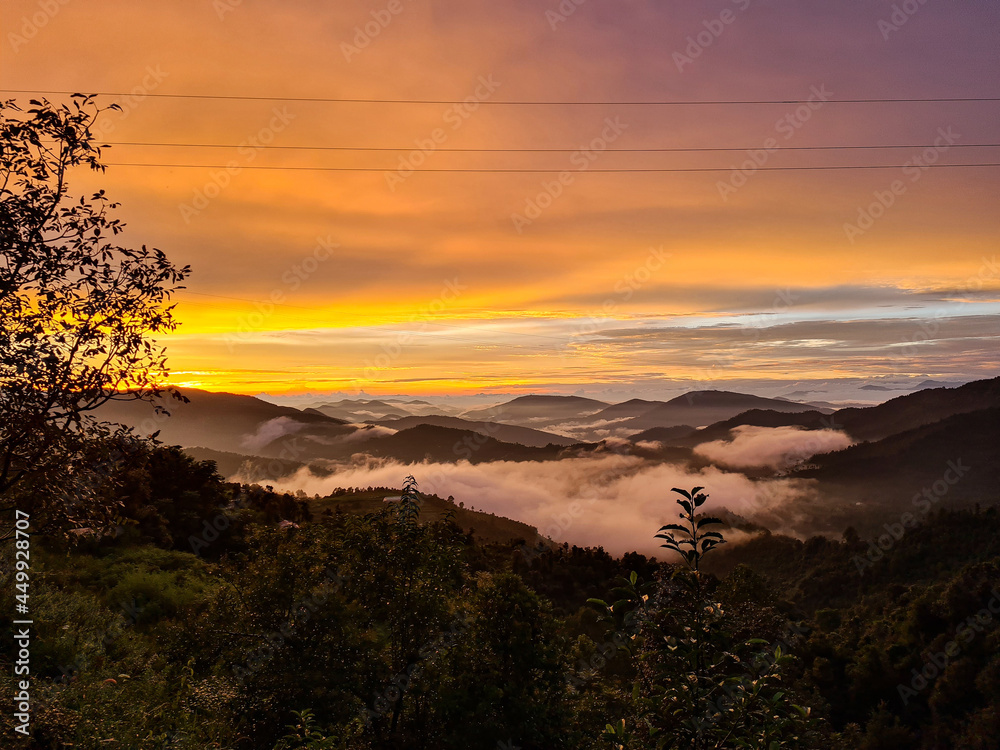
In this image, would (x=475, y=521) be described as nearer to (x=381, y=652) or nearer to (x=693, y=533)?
(x=381, y=652)

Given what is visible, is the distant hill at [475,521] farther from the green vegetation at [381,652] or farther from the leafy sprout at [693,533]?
the leafy sprout at [693,533]

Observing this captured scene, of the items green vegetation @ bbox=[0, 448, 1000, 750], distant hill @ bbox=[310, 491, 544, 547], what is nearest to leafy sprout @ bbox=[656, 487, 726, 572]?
green vegetation @ bbox=[0, 448, 1000, 750]

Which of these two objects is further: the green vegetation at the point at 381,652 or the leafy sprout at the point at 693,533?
the green vegetation at the point at 381,652

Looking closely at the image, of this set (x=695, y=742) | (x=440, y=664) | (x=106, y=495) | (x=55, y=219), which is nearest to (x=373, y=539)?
(x=440, y=664)

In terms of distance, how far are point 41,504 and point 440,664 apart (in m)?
9.55

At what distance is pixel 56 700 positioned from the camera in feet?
33.8

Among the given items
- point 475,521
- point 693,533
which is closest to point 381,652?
point 693,533

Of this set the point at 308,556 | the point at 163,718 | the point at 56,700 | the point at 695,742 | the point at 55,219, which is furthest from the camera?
the point at 308,556

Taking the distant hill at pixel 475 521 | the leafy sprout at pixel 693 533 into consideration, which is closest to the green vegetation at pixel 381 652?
the leafy sprout at pixel 693 533

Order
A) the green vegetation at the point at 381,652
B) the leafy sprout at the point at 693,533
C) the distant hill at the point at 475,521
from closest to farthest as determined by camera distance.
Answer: the leafy sprout at the point at 693,533
the green vegetation at the point at 381,652
the distant hill at the point at 475,521

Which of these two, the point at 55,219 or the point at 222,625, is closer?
the point at 55,219

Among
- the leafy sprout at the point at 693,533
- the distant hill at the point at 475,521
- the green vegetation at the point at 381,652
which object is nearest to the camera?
the leafy sprout at the point at 693,533

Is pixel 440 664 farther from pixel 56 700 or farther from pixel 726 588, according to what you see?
pixel 726 588

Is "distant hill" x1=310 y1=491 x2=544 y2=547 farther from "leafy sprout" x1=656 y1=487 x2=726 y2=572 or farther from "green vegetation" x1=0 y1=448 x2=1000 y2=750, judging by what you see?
"leafy sprout" x1=656 y1=487 x2=726 y2=572
